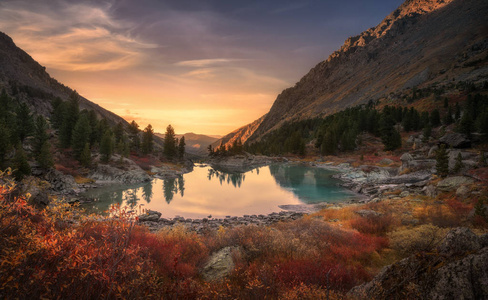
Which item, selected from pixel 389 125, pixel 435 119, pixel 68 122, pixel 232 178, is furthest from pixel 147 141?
pixel 435 119

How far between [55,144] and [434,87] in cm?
17031

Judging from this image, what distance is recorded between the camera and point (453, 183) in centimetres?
2461

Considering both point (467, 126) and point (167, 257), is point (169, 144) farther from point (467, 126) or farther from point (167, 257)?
point (467, 126)

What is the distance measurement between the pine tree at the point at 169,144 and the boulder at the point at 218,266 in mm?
91661

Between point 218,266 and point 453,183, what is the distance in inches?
1147

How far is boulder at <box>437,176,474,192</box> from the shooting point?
2395 centimetres

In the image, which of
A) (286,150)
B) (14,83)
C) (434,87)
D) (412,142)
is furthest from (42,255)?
(14,83)

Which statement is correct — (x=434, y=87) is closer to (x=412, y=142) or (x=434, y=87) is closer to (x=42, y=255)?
(x=412, y=142)

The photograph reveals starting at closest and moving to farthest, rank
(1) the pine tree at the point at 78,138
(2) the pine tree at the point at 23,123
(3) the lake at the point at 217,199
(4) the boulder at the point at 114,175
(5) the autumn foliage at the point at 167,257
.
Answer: (5) the autumn foliage at the point at 167,257 → (3) the lake at the point at 217,199 → (2) the pine tree at the point at 23,123 → (4) the boulder at the point at 114,175 → (1) the pine tree at the point at 78,138

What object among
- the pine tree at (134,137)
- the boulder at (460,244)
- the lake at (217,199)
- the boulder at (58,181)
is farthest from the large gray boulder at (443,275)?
the pine tree at (134,137)

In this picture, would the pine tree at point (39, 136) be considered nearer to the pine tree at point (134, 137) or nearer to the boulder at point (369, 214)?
the pine tree at point (134, 137)

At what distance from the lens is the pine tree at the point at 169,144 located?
314 feet

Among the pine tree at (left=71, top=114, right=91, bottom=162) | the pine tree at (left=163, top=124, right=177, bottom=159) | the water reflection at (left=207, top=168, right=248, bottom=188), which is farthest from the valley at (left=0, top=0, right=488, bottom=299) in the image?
the water reflection at (left=207, top=168, right=248, bottom=188)

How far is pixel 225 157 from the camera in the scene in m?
135
